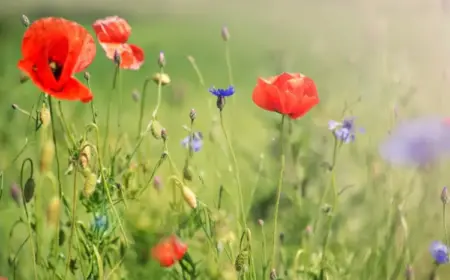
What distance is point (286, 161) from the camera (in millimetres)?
1145

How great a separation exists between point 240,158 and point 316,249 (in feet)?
0.61

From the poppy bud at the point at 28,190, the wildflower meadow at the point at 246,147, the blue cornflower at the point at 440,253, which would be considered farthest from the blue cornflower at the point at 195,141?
the blue cornflower at the point at 440,253

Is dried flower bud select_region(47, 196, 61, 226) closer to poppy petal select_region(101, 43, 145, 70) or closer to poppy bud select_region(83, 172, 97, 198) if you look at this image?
poppy bud select_region(83, 172, 97, 198)

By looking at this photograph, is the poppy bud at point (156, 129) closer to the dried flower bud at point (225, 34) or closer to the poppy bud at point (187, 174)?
the poppy bud at point (187, 174)

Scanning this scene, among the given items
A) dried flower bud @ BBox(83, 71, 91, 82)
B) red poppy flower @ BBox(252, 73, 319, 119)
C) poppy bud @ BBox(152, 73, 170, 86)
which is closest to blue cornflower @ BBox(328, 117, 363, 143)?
red poppy flower @ BBox(252, 73, 319, 119)

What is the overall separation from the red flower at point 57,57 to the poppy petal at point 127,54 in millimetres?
117

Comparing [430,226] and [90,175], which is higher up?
[90,175]

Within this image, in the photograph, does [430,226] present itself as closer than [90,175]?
No

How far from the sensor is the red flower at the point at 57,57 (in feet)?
2.91

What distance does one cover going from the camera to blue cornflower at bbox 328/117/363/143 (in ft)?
3.63

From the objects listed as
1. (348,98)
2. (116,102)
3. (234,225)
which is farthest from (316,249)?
(116,102)

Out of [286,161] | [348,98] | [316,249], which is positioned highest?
[348,98]

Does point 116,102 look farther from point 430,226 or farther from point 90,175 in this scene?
point 430,226

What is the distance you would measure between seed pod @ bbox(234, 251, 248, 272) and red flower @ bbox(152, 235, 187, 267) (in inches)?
2.9
